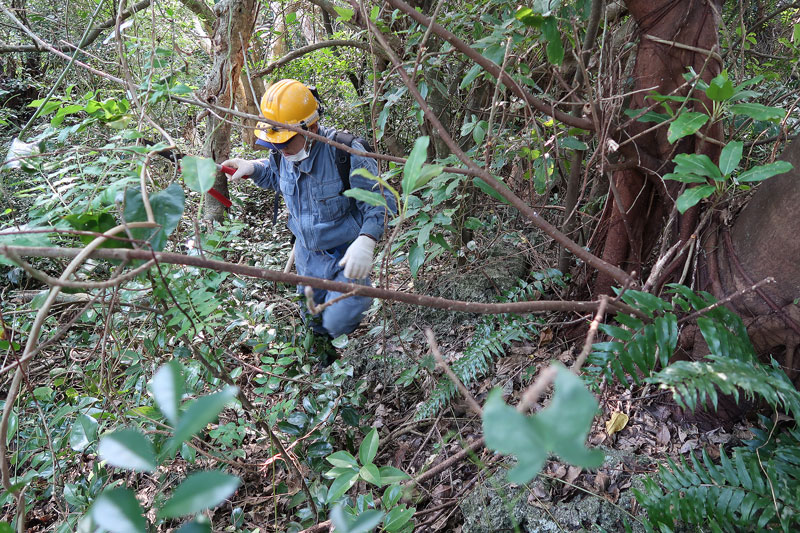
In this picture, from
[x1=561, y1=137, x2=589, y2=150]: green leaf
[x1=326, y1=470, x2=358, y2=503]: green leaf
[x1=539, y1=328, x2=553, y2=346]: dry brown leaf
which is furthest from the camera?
[x1=539, y1=328, x2=553, y2=346]: dry brown leaf

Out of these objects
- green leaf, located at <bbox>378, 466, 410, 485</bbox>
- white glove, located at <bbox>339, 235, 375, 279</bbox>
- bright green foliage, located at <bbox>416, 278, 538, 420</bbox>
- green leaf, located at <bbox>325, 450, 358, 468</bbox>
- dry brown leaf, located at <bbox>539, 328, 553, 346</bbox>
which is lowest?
dry brown leaf, located at <bbox>539, 328, 553, 346</bbox>

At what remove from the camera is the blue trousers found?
3.22 metres

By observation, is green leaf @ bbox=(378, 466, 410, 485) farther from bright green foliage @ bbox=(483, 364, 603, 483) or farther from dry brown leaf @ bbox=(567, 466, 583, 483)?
bright green foliage @ bbox=(483, 364, 603, 483)

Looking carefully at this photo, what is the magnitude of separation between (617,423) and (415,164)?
1679mm

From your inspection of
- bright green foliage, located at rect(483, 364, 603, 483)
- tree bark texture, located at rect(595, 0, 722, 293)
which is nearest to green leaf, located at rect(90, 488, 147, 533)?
bright green foliage, located at rect(483, 364, 603, 483)

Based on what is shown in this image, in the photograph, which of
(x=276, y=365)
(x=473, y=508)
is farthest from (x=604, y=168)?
(x=276, y=365)

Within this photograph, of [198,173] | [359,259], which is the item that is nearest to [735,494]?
[198,173]

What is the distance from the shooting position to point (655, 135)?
77.2 inches

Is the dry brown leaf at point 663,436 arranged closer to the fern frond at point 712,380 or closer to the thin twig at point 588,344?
the fern frond at point 712,380

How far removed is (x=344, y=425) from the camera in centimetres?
244

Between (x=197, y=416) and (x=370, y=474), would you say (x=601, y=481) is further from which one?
(x=197, y=416)

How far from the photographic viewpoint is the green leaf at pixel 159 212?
98cm

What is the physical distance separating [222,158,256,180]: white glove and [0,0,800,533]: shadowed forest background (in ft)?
1.61

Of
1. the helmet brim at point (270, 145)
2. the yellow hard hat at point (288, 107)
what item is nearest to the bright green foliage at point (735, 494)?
the yellow hard hat at point (288, 107)
